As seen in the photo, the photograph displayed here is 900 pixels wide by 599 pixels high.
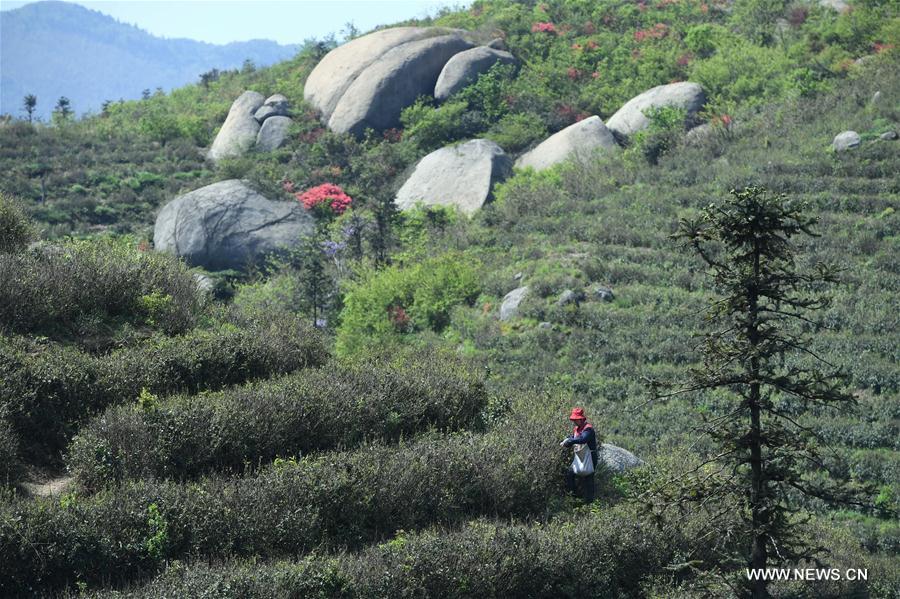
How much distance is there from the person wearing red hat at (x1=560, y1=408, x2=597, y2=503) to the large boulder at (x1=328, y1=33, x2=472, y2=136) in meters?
33.6

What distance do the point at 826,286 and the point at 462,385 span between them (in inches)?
632

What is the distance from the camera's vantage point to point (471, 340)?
28703mm

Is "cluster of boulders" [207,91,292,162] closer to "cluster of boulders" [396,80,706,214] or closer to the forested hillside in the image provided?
the forested hillside

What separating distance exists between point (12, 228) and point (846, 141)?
26.6 meters

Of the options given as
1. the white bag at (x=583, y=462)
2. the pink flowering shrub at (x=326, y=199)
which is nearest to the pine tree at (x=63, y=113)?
the pink flowering shrub at (x=326, y=199)

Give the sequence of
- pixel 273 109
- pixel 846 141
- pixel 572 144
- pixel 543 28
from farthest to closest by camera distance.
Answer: pixel 543 28
pixel 273 109
pixel 572 144
pixel 846 141

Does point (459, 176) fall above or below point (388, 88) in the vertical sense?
below

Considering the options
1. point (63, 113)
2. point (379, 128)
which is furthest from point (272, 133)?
point (63, 113)

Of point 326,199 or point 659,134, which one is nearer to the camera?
point 659,134

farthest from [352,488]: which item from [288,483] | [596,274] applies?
[596,274]

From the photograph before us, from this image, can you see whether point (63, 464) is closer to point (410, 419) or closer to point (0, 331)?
point (0, 331)

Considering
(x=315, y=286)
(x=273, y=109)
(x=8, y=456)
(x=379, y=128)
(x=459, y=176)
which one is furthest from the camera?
(x=273, y=109)

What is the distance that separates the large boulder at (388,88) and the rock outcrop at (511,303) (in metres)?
18.6

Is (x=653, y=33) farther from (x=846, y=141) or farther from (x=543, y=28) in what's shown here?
(x=846, y=141)
